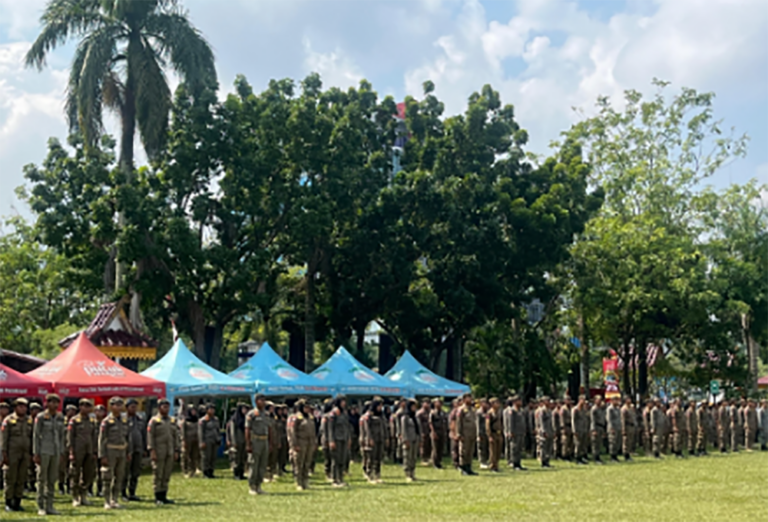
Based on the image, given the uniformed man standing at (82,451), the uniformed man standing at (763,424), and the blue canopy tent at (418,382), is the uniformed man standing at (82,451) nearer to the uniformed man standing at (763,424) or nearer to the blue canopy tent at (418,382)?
the blue canopy tent at (418,382)

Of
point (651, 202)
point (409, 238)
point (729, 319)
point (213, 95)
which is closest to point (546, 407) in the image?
point (409, 238)

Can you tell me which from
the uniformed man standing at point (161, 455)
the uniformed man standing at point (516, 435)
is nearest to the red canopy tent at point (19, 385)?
the uniformed man standing at point (161, 455)

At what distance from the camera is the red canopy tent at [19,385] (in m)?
17.5

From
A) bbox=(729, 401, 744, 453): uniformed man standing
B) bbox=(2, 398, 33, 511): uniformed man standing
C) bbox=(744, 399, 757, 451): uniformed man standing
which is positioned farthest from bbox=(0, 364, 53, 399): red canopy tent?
bbox=(744, 399, 757, 451): uniformed man standing

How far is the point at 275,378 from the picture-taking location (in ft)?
83.8

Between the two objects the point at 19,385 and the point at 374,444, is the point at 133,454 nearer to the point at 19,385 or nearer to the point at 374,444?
the point at 19,385

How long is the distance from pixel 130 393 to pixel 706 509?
1198 cm

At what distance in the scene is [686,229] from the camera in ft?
148

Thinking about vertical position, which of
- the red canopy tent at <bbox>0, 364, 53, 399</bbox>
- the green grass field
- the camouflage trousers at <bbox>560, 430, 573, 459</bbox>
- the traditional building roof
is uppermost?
the traditional building roof

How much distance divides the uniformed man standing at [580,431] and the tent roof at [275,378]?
6685 millimetres

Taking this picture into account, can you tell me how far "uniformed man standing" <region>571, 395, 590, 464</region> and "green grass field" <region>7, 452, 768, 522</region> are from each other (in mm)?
2442

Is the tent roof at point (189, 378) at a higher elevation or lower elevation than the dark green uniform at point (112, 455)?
higher

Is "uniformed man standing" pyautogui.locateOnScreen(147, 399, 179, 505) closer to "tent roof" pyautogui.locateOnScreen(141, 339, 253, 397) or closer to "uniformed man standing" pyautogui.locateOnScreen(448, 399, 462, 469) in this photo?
"tent roof" pyautogui.locateOnScreen(141, 339, 253, 397)

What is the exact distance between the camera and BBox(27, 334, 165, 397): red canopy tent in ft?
64.6
